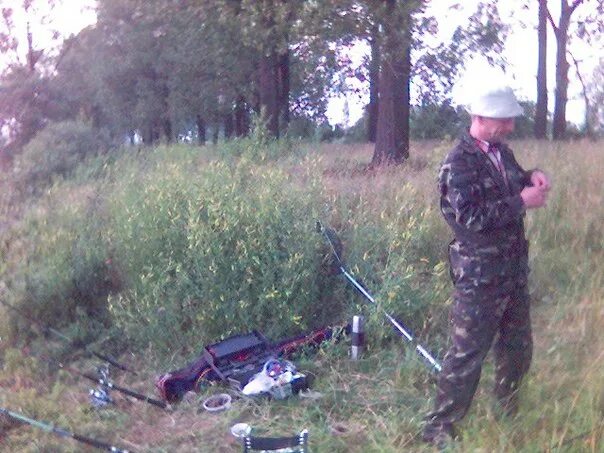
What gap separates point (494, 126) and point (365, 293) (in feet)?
7.58

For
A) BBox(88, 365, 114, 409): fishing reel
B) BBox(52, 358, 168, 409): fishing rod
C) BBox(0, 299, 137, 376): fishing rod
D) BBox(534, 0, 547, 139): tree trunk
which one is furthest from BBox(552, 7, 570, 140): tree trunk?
BBox(88, 365, 114, 409): fishing reel

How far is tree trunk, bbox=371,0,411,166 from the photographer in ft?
38.0

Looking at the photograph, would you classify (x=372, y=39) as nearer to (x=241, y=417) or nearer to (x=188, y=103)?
(x=241, y=417)

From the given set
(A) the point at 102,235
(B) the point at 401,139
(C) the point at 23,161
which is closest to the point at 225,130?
(C) the point at 23,161

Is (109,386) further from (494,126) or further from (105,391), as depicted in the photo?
(494,126)

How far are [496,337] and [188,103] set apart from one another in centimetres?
2868

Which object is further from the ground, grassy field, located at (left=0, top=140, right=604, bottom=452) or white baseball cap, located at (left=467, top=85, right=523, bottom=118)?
white baseball cap, located at (left=467, top=85, right=523, bottom=118)

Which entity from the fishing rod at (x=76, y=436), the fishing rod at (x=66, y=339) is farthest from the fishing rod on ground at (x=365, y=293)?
the fishing rod at (x=76, y=436)

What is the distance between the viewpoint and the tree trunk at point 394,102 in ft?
38.0

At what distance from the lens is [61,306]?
684 centimetres

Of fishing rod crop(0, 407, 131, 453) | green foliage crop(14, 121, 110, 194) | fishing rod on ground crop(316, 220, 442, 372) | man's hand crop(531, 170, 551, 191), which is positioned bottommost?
fishing rod crop(0, 407, 131, 453)

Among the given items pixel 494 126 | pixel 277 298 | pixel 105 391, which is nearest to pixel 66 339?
pixel 105 391

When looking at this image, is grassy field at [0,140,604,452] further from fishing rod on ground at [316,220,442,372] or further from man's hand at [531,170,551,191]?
man's hand at [531,170,551,191]

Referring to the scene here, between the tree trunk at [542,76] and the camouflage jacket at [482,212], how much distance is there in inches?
852
